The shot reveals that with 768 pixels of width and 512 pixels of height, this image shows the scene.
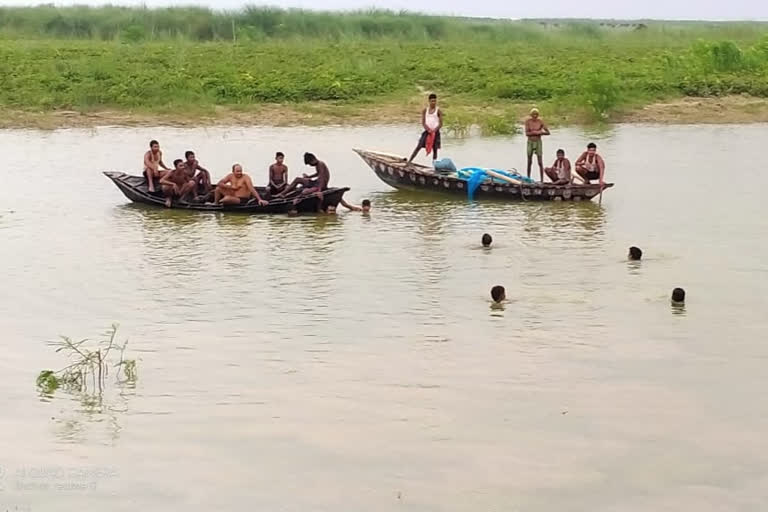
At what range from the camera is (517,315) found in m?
11.4

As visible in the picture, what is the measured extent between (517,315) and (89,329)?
3606 mm

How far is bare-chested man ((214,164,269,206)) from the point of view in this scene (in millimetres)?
16828

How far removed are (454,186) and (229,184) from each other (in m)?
3.16

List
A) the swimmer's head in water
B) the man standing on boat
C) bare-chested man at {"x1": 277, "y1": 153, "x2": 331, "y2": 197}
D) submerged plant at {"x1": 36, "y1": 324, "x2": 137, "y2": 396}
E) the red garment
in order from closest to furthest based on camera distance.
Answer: submerged plant at {"x1": 36, "y1": 324, "x2": 137, "y2": 396}
the swimmer's head in water
bare-chested man at {"x1": 277, "y1": 153, "x2": 331, "y2": 197}
the man standing on boat
the red garment

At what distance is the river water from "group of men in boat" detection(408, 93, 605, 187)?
0.54 metres

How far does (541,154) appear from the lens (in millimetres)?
19234

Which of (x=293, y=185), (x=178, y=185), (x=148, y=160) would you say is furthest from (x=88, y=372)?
(x=148, y=160)

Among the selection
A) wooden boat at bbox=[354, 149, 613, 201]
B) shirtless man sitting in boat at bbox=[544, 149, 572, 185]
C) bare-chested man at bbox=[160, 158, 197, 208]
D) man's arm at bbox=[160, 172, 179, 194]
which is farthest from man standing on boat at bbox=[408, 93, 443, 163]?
man's arm at bbox=[160, 172, 179, 194]

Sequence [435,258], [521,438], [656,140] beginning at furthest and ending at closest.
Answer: [656,140]
[435,258]
[521,438]

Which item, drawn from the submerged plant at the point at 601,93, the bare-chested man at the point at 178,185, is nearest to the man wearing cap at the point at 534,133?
the bare-chested man at the point at 178,185

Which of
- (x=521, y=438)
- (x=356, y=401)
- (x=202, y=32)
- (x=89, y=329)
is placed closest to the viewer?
(x=521, y=438)

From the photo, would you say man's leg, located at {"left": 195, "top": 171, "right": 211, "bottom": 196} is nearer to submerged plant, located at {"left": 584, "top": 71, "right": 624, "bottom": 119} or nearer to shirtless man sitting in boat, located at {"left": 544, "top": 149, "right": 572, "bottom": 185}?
shirtless man sitting in boat, located at {"left": 544, "top": 149, "right": 572, "bottom": 185}

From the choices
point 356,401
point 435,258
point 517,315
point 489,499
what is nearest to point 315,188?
point 435,258

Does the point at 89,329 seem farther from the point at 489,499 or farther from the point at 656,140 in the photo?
the point at 656,140
